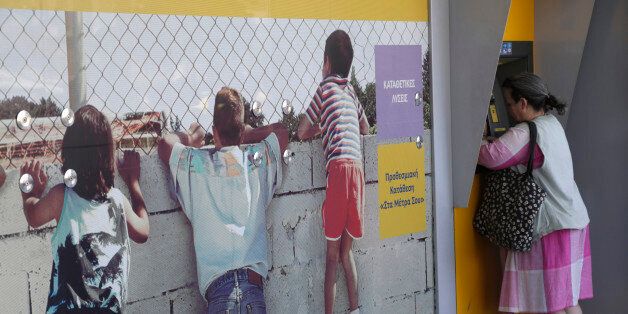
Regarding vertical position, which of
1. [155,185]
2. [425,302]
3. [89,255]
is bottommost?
[425,302]

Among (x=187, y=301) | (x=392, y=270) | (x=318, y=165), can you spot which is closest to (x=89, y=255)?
(x=187, y=301)

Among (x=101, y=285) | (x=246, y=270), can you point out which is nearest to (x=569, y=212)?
(x=246, y=270)

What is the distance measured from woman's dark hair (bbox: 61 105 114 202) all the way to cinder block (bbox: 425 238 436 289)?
1.97m

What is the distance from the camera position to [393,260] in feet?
14.1

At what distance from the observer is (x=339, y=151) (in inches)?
155

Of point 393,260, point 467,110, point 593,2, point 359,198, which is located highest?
point 593,2

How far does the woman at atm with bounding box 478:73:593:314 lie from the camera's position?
453 centimetres

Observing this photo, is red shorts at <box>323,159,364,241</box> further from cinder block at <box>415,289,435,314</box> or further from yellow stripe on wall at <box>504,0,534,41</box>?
yellow stripe on wall at <box>504,0,534,41</box>

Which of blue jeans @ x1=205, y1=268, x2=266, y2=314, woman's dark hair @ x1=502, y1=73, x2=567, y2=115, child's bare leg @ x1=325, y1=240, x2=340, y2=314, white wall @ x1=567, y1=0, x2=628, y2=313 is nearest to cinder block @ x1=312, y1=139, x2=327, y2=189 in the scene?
child's bare leg @ x1=325, y1=240, x2=340, y2=314

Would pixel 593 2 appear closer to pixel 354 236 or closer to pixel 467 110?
pixel 467 110

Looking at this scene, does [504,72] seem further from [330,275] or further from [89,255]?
[89,255]

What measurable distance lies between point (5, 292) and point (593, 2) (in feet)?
12.0

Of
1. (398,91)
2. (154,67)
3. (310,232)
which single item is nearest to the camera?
(154,67)

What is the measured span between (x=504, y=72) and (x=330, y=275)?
177 cm
